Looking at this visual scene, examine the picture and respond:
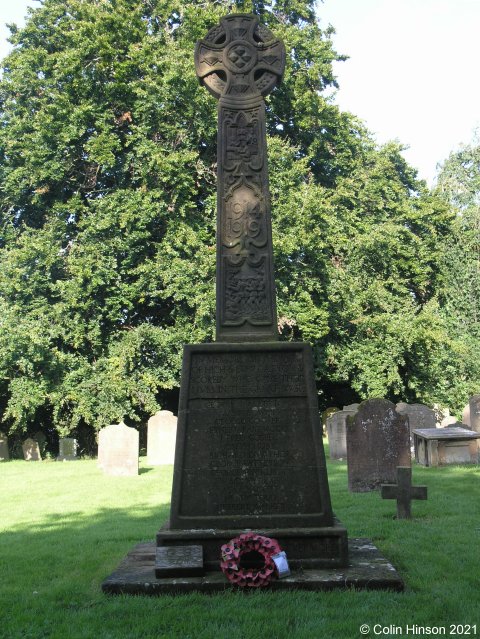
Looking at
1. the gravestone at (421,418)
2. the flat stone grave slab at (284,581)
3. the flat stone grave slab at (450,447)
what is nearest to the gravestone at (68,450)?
the gravestone at (421,418)

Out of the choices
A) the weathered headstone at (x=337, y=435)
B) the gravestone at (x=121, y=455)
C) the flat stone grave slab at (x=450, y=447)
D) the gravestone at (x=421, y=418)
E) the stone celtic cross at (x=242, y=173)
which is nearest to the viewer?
the stone celtic cross at (x=242, y=173)

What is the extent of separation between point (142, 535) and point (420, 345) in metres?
17.3

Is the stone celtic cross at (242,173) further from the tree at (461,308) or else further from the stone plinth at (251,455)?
the tree at (461,308)

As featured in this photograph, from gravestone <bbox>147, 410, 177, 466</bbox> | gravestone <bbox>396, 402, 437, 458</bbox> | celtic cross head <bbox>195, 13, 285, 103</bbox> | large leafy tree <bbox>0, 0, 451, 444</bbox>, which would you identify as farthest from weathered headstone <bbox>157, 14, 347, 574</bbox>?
large leafy tree <bbox>0, 0, 451, 444</bbox>

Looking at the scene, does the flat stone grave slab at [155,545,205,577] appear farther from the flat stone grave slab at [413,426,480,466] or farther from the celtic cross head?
the flat stone grave slab at [413,426,480,466]

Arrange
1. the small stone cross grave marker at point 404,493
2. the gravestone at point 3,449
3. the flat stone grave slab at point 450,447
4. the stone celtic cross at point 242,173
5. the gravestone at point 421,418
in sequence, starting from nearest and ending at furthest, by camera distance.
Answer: the stone celtic cross at point 242,173, the small stone cross grave marker at point 404,493, the flat stone grave slab at point 450,447, the gravestone at point 421,418, the gravestone at point 3,449

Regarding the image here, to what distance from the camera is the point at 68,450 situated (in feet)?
73.7

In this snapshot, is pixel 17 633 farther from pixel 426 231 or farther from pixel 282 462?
pixel 426 231

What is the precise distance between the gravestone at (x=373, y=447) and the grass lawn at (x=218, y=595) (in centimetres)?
45

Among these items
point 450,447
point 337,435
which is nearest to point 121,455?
point 337,435

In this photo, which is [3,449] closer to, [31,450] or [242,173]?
[31,450]

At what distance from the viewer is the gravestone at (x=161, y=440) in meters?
19.1

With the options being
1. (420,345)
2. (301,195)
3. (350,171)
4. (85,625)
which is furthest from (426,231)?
(85,625)

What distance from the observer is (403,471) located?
8375 millimetres
